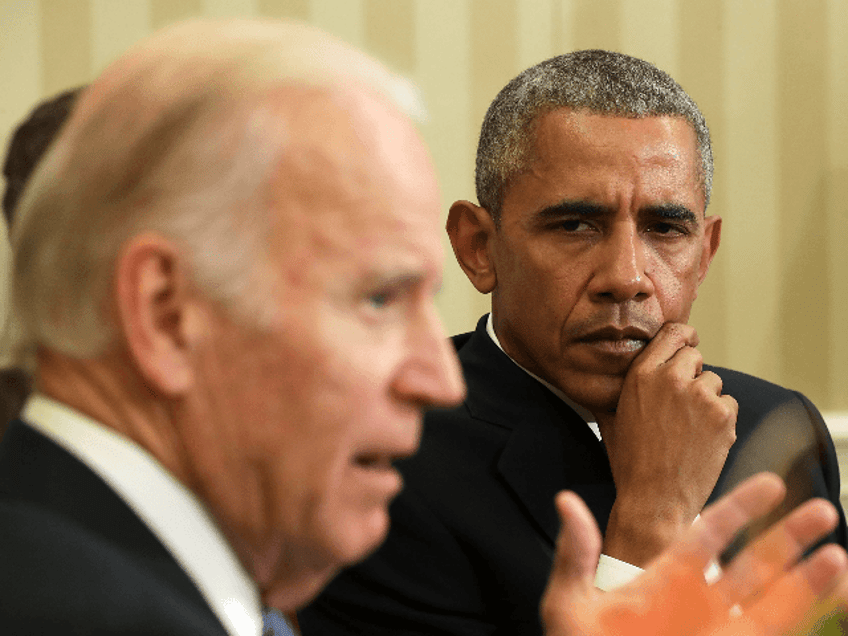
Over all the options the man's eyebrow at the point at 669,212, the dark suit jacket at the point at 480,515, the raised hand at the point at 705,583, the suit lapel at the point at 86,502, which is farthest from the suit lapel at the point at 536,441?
the suit lapel at the point at 86,502

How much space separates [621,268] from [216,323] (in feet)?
2.05

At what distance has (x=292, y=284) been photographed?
0.43 m

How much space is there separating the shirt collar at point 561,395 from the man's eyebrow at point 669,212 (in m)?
0.24

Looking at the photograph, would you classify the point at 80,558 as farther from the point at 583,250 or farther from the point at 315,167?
the point at 583,250

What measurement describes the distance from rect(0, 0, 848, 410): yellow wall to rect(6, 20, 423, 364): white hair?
3.85ft

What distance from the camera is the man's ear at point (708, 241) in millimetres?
1152

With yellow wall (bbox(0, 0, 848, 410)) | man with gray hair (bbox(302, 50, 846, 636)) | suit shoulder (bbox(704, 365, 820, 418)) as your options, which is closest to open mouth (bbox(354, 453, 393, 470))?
man with gray hair (bbox(302, 50, 846, 636))

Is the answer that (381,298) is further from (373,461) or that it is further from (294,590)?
(294,590)

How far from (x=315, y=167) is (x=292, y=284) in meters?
0.06

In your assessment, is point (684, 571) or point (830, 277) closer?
point (684, 571)

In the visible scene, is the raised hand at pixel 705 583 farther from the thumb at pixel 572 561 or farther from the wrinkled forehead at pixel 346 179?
the wrinkled forehead at pixel 346 179

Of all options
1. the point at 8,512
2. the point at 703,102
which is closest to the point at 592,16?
the point at 703,102

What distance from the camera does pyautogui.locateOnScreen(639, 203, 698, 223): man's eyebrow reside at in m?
0.97

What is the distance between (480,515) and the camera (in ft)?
3.13
